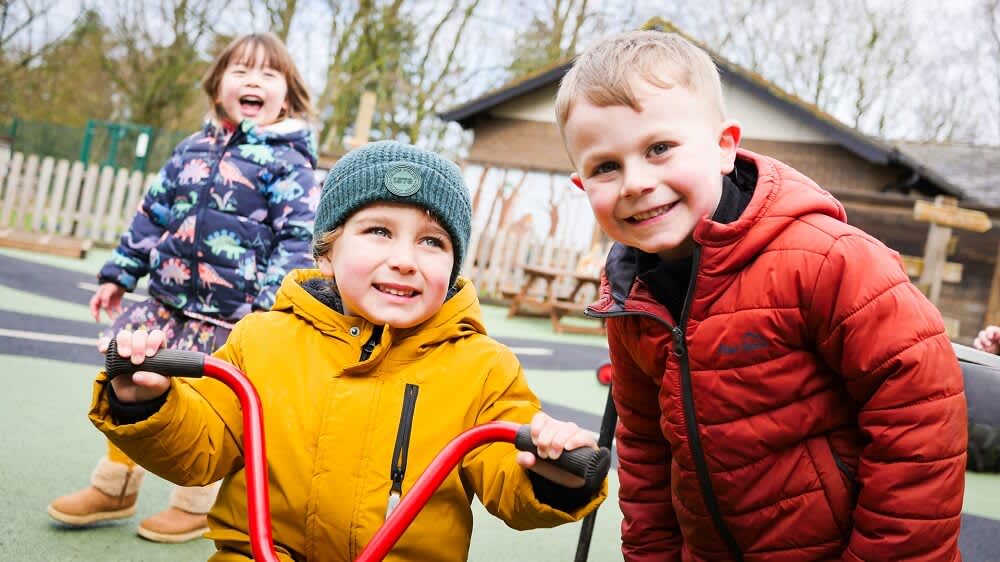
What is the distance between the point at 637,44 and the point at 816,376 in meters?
0.82

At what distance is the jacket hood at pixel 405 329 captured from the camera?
190 centimetres

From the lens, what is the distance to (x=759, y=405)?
5.78 ft

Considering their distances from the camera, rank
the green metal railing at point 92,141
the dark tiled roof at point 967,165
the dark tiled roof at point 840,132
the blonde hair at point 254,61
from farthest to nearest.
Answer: the green metal railing at point 92,141 < the dark tiled roof at point 967,165 < the dark tiled roof at point 840,132 < the blonde hair at point 254,61

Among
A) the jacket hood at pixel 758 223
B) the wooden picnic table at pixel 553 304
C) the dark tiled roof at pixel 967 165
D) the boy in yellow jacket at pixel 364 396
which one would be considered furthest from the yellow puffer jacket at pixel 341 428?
the dark tiled roof at pixel 967 165

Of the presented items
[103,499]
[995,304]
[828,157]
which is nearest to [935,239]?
[995,304]

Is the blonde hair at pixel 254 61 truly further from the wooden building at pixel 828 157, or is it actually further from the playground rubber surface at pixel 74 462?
the wooden building at pixel 828 157

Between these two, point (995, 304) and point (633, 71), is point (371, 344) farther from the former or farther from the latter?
point (995, 304)

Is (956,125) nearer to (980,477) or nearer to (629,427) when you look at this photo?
(980,477)

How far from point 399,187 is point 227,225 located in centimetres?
118

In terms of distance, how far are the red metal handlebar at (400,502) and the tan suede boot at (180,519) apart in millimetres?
1238

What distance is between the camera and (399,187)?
6.30ft

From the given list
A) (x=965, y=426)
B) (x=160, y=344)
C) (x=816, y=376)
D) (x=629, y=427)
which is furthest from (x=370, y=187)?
(x=965, y=426)

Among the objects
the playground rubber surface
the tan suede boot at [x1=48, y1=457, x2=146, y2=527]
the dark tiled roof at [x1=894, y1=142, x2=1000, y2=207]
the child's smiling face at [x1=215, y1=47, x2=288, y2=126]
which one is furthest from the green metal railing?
the tan suede boot at [x1=48, y1=457, x2=146, y2=527]

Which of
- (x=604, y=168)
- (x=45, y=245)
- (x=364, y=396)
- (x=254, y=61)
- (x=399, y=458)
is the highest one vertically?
(x=254, y=61)
